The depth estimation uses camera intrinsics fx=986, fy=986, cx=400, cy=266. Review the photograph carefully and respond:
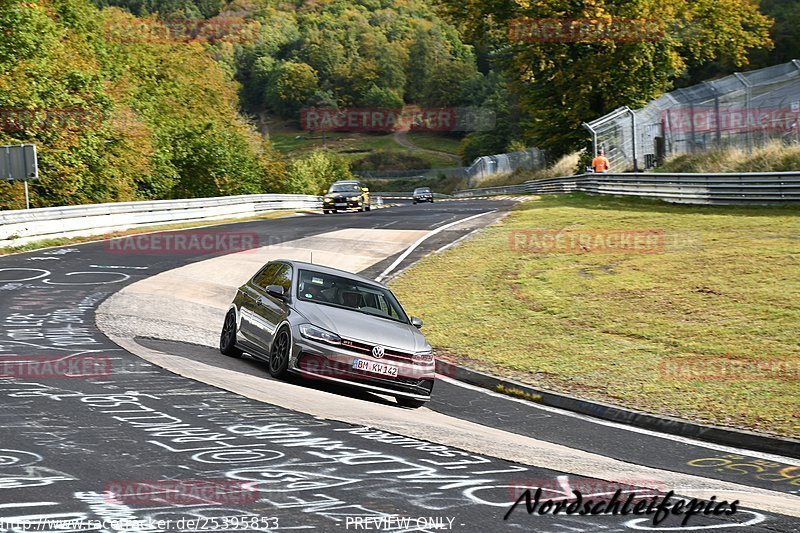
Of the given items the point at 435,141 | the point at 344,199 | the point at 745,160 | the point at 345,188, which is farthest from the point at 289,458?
the point at 435,141

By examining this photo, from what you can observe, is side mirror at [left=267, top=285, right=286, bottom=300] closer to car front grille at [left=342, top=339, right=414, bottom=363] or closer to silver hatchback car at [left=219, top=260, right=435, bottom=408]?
silver hatchback car at [left=219, top=260, right=435, bottom=408]

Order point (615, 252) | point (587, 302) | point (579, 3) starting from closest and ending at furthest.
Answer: point (587, 302) < point (615, 252) < point (579, 3)

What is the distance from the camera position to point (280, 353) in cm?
1215

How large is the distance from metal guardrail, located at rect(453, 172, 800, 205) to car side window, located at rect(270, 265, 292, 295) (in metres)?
18.9

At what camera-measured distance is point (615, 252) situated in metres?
23.8

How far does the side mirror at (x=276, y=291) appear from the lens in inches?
501

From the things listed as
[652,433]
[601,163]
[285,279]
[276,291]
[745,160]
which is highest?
[601,163]

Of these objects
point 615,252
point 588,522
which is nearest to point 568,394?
point 588,522

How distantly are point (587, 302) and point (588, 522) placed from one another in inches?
496

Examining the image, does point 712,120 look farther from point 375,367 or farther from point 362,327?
point 375,367

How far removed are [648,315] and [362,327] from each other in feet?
23.4

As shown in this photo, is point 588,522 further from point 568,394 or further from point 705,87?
point 705,87

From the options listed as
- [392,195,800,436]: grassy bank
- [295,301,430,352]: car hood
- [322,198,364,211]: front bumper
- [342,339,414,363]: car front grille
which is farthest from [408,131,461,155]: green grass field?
[342,339,414,363]: car front grille

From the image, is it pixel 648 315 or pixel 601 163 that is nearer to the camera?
pixel 648 315
